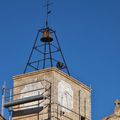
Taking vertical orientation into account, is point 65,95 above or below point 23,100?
above

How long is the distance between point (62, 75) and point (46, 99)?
114 inches

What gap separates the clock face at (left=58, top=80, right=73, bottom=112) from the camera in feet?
211

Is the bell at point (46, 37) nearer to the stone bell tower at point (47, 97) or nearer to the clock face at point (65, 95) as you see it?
the stone bell tower at point (47, 97)

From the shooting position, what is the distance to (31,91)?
64.9 meters

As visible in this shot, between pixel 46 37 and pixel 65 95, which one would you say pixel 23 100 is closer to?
pixel 65 95

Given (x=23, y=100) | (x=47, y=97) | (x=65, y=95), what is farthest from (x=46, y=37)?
(x=23, y=100)

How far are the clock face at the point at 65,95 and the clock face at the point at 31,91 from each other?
165 centimetres

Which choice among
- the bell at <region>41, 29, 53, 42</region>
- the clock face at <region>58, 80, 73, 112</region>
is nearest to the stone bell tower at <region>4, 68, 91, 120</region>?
the clock face at <region>58, 80, 73, 112</region>

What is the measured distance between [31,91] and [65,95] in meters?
2.99

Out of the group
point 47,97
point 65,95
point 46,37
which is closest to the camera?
point 47,97

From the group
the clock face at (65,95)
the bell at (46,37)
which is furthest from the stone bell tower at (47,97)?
the bell at (46,37)

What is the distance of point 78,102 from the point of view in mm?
66500

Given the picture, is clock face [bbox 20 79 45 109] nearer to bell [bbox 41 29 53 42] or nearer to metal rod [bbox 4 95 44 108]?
metal rod [bbox 4 95 44 108]

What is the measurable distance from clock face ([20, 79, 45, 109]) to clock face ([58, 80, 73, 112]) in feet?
5.42
